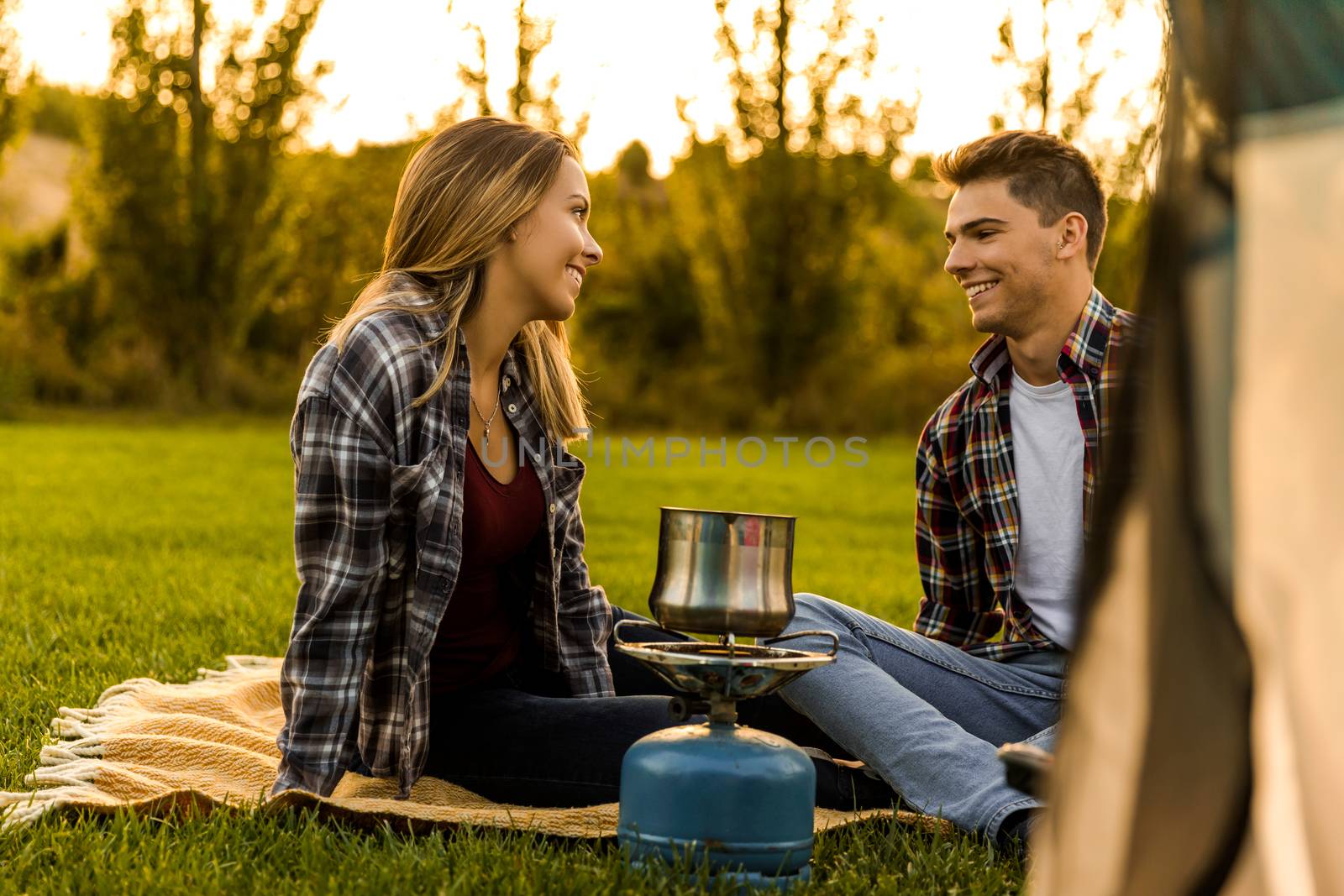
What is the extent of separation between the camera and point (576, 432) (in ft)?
12.0

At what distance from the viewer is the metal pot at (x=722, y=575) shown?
8.22 ft

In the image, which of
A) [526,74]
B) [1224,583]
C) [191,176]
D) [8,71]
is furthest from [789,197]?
[1224,583]

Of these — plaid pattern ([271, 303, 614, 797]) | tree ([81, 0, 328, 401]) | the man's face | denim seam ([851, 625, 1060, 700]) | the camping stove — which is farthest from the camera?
tree ([81, 0, 328, 401])

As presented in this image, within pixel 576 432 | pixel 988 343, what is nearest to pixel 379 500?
pixel 576 432

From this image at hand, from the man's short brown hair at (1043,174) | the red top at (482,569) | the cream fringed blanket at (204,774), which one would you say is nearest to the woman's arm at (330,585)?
the cream fringed blanket at (204,774)

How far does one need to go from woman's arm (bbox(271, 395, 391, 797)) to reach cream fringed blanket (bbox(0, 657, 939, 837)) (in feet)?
0.45

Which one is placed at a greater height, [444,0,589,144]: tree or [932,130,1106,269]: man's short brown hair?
[444,0,589,144]: tree

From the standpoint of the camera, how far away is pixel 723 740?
2.47 m

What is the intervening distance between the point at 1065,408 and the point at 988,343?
30 centimetres

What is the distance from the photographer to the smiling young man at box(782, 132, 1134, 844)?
3.38 metres

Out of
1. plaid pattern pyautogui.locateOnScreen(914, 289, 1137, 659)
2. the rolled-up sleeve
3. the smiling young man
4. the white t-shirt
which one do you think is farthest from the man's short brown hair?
the rolled-up sleeve

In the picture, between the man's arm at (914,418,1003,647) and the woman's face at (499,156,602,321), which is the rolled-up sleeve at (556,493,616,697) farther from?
the man's arm at (914,418,1003,647)

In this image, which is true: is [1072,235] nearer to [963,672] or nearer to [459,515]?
[963,672]

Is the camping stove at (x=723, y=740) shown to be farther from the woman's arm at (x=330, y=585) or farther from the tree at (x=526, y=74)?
the tree at (x=526, y=74)
